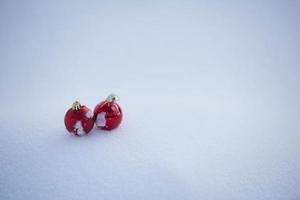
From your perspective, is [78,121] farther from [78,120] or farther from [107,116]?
[107,116]

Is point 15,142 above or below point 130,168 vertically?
above

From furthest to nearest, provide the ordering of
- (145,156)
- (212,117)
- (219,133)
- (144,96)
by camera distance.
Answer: (144,96) < (212,117) < (219,133) < (145,156)

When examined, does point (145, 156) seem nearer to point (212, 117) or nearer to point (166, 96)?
point (212, 117)

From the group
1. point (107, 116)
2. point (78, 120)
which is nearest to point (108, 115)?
point (107, 116)

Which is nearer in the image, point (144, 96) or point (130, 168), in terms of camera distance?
point (130, 168)

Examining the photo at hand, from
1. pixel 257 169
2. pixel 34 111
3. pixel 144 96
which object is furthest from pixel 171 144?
pixel 34 111

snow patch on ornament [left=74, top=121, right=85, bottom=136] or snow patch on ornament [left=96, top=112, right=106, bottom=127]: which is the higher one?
snow patch on ornament [left=96, top=112, right=106, bottom=127]
